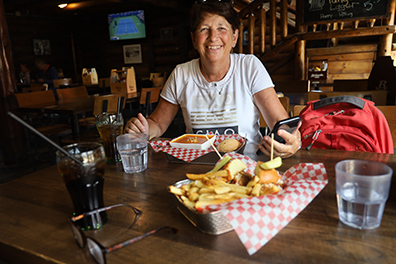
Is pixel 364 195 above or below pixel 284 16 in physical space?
below

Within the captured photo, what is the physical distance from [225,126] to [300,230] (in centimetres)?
123

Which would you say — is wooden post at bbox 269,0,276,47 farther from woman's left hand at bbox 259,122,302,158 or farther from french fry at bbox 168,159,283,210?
french fry at bbox 168,159,283,210

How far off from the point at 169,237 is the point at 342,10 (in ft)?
19.2

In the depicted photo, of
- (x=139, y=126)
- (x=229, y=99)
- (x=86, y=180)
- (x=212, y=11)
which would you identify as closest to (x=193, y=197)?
(x=86, y=180)

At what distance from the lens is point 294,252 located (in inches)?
27.0

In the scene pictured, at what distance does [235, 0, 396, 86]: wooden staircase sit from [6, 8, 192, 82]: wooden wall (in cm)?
408

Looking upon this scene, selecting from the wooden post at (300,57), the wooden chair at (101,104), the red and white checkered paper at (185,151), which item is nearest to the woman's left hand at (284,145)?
the red and white checkered paper at (185,151)

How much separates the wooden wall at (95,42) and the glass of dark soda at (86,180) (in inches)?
376


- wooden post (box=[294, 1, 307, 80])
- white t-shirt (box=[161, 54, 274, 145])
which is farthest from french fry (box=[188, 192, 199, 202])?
wooden post (box=[294, 1, 307, 80])

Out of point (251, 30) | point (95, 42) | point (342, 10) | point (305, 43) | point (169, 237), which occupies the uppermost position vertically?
point (95, 42)

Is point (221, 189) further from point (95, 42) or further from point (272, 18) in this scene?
point (95, 42)

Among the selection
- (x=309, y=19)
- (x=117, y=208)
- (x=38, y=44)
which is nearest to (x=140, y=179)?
(x=117, y=208)

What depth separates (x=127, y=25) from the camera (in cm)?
1080

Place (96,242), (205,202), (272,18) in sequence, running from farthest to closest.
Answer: (272,18) < (205,202) < (96,242)
